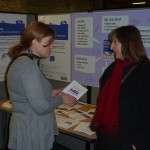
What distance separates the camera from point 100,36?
2.33 metres

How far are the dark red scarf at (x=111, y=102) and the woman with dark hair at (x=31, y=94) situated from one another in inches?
10.9

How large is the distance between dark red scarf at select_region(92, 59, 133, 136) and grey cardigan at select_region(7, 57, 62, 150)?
0.91ft

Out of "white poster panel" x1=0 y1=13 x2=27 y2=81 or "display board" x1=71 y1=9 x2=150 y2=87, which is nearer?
"display board" x1=71 y1=9 x2=150 y2=87

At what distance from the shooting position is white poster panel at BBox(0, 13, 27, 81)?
8.98 ft

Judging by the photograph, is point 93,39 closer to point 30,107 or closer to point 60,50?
point 60,50

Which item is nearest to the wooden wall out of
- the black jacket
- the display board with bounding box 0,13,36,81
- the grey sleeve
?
the display board with bounding box 0,13,36,81

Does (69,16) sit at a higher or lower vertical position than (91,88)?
higher

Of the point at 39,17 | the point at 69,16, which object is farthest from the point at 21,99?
the point at 39,17

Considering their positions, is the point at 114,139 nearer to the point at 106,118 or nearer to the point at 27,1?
the point at 106,118

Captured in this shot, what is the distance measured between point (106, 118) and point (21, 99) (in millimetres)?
494

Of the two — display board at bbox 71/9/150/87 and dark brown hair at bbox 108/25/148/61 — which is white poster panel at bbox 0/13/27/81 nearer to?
display board at bbox 71/9/150/87

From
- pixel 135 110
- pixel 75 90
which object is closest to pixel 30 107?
pixel 135 110

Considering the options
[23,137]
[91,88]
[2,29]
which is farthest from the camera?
[2,29]

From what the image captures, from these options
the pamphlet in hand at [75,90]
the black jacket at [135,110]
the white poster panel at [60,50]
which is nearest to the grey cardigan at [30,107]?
the black jacket at [135,110]
